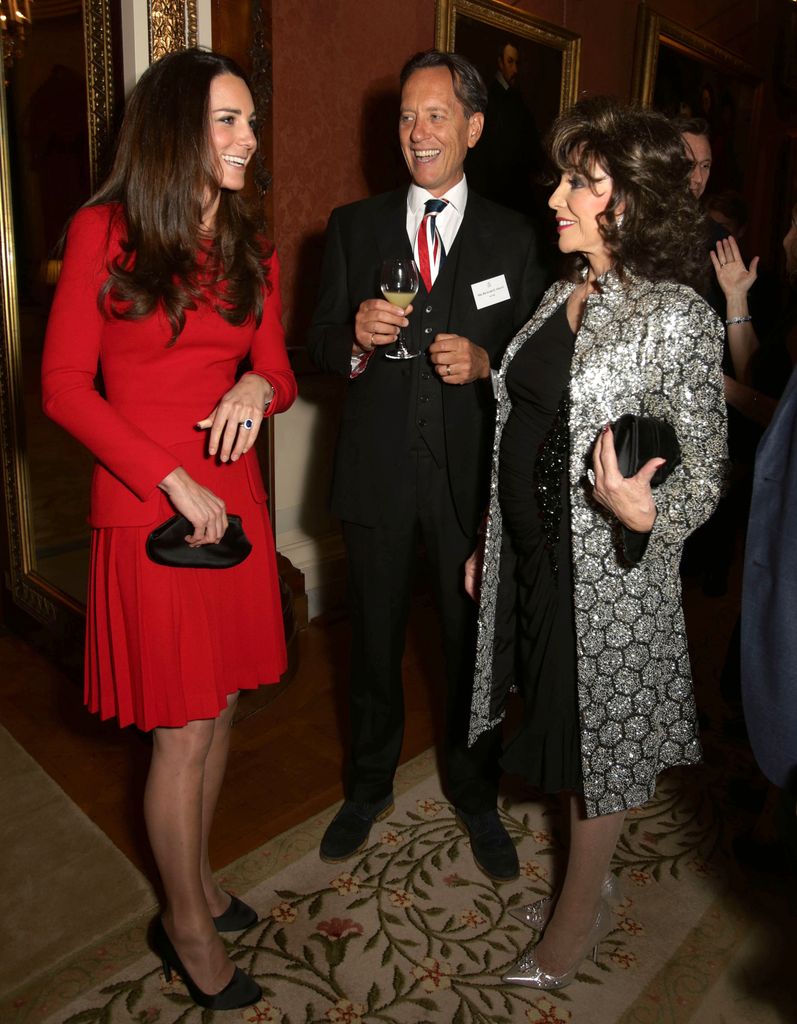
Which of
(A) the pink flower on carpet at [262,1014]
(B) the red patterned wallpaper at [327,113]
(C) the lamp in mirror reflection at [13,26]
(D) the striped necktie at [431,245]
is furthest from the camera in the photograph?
(B) the red patterned wallpaper at [327,113]

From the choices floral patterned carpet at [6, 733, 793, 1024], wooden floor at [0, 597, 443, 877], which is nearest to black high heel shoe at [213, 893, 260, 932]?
floral patterned carpet at [6, 733, 793, 1024]

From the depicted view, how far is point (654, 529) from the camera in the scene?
65.3 inches

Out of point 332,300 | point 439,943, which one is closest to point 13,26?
point 332,300

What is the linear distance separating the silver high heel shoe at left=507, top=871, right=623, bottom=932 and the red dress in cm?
100

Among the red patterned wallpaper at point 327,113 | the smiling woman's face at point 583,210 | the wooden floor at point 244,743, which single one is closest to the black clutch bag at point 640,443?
the smiling woman's face at point 583,210

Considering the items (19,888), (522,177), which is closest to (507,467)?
(19,888)

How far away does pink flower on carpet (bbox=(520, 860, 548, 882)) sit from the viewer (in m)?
2.45

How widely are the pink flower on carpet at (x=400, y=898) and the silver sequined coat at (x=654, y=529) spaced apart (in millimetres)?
758

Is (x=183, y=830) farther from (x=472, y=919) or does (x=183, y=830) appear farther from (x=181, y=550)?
Result: (x=472, y=919)

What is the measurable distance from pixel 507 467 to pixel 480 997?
1.22 m

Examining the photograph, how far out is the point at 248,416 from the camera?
1793mm

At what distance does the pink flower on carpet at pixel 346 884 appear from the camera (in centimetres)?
236

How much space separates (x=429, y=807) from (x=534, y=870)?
40 cm

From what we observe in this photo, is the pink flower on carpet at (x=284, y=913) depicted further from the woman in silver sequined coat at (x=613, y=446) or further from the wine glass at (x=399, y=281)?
the wine glass at (x=399, y=281)
